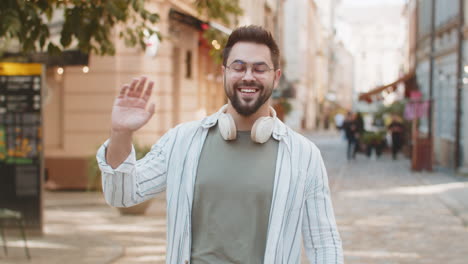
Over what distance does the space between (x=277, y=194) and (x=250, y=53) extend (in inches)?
22.7

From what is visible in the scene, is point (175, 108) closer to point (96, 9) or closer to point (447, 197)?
point (447, 197)

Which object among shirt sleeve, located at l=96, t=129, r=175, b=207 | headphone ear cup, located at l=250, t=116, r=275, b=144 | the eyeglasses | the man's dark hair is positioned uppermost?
the man's dark hair

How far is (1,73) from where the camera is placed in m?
9.88

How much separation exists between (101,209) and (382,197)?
574 centimetres

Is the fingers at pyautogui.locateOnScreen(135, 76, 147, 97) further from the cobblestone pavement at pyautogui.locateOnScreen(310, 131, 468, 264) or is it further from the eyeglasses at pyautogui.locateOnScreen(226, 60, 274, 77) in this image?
the cobblestone pavement at pyautogui.locateOnScreen(310, 131, 468, 264)

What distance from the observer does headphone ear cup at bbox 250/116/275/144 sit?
284 centimetres

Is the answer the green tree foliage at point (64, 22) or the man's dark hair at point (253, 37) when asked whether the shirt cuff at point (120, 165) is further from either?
the green tree foliage at point (64, 22)

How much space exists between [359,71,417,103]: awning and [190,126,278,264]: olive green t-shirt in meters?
29.1

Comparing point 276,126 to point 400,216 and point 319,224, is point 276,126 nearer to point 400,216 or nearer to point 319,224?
point 319,224

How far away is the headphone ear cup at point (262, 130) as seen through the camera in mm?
2838

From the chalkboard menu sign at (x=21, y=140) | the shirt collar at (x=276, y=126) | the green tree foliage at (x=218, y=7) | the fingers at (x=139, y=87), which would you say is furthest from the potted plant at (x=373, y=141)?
the fingers at (x=139, y=87)

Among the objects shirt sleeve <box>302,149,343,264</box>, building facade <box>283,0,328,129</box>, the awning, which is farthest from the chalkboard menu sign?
building facade <box>283,0,328,129</box>

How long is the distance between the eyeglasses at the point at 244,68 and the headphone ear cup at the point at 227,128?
190mm

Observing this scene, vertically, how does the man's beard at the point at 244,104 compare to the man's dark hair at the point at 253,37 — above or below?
below
